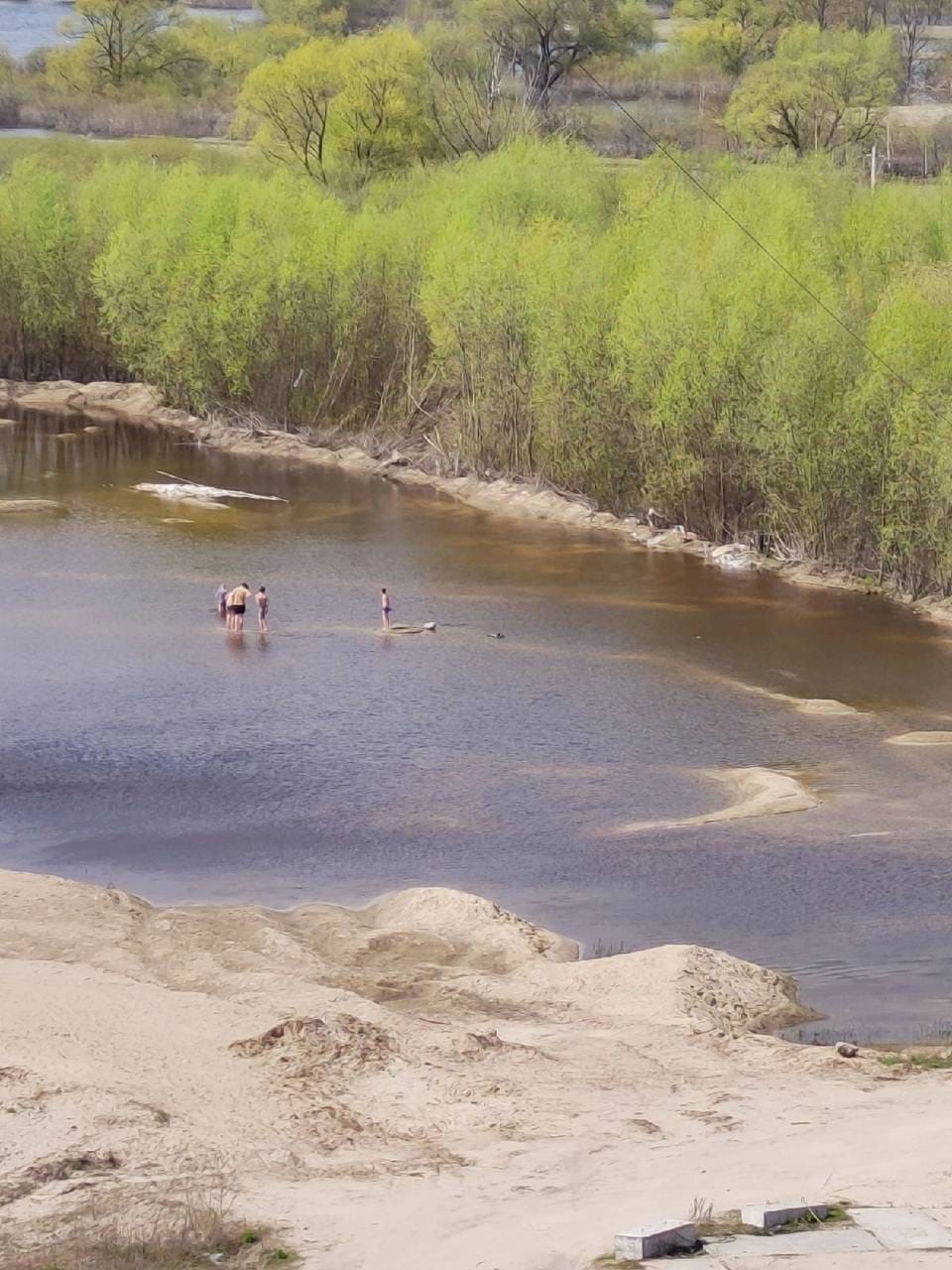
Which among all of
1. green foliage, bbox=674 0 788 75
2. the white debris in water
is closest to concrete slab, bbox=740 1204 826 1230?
the white debris in water

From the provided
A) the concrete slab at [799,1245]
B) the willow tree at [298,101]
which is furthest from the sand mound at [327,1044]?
the willow tree at [298,101]

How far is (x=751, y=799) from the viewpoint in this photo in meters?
33.8

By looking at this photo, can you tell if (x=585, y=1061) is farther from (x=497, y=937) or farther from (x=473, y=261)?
(x=473, y=261)

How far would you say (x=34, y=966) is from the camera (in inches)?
928

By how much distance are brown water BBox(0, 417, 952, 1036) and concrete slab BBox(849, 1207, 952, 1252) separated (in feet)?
29.4

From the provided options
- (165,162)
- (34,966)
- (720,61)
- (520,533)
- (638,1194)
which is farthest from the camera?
(720,61)

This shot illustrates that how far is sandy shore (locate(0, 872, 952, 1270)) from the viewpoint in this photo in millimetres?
16797

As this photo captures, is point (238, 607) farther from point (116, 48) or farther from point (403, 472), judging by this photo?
point (116, 48)

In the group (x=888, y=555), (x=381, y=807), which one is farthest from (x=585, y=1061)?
(x=888, y=555)

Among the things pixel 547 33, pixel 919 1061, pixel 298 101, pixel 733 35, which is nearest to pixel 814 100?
pixel 547 33

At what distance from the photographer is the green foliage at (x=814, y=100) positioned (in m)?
89.9

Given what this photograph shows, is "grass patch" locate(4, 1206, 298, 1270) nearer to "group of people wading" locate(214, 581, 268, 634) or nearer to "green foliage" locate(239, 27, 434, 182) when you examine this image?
"group of people wading" locate(214, 581, 268, 634)

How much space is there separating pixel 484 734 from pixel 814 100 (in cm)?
6107

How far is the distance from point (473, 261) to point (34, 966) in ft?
150
